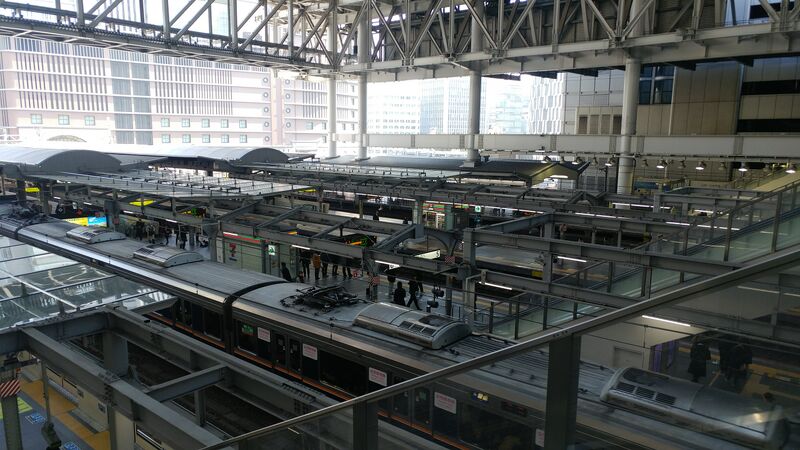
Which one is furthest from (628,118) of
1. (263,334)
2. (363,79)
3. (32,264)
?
(32,264)

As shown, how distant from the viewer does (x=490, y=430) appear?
2873 mm

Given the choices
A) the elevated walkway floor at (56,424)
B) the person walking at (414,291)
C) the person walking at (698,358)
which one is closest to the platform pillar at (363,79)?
the person walking at (414,291)

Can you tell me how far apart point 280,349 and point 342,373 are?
178 cm

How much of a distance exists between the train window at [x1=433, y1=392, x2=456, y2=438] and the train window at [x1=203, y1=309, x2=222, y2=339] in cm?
1019

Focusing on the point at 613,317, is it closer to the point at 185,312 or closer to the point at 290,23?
the point at 185,312

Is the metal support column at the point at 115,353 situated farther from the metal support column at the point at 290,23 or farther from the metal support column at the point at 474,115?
the metal support column at the point at 290,23

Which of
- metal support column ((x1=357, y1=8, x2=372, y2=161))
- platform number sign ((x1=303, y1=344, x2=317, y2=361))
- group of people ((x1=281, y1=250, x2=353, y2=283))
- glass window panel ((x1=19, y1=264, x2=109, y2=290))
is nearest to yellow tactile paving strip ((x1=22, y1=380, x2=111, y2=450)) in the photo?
glass window panel ((x1=19, y1=264, x2=109, y2=290))

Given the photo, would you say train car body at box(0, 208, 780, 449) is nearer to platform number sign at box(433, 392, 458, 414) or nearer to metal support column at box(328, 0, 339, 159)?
platform number sign at box(433, 392, 458, 414)

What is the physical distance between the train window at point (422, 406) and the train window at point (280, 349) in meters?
8.38

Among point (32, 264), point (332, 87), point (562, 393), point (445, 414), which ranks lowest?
point (32, 264)

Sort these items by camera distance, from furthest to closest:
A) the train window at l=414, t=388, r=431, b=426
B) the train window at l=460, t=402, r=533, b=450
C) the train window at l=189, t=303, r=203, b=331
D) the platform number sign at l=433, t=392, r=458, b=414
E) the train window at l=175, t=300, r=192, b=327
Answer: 1. the train window at l=175, t=300, r=192, b=327
2. the train window at l=189, t=303, r=203, b=331
3. the platform number sign at l=433, t=392, r=458, b=414
4. the train window at l=414, t=388, r=431, b=426
5. the train window at l=460, t=402, r=533, b=450

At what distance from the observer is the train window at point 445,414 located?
2.82m

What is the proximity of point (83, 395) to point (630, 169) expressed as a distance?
25.6 meters

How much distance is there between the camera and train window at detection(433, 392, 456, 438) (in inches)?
111
